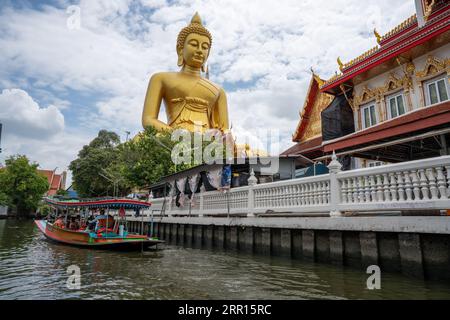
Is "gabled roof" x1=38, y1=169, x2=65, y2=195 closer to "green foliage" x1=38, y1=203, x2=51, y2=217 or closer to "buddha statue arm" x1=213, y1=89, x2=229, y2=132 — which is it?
"green foliage" x1=38, y1=203, x2=51, y2=217

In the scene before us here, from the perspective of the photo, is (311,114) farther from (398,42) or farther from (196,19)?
(196,19)

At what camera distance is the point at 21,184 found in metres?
36.9

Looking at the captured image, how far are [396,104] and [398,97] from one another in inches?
10.8

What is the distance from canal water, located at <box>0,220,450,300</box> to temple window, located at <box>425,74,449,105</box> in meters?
7.90

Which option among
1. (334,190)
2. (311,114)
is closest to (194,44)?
(311,114)

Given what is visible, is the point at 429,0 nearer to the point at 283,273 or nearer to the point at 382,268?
the point at 382,268

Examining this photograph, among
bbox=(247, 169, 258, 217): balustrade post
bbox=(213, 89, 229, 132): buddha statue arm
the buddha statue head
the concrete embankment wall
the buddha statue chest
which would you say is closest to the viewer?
the concrete embankment wall

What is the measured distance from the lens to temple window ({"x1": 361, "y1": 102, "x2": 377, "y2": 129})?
13570 mm

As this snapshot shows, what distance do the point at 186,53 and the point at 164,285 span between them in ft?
A: 81.3

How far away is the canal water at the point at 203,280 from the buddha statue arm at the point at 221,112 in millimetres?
21170

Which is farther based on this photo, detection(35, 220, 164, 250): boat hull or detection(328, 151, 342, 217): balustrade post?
detection(35, 220, 164, 250): boat hull

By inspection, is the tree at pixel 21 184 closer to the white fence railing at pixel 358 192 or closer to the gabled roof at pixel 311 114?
the gabled roof at pixel 311 114

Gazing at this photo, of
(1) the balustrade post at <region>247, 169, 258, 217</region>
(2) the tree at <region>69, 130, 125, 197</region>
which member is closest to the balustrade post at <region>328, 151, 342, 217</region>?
(1) the balustrade post at <region>247, 169, 258, 217</region>

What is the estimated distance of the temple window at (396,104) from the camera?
487 inches
